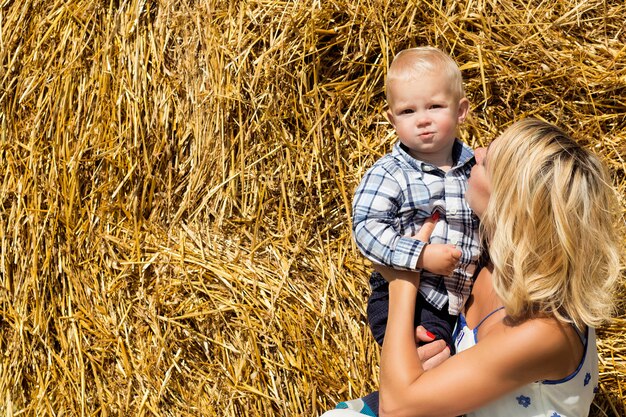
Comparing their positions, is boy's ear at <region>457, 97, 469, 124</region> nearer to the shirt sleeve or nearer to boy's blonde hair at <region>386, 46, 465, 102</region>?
boy's blonde hair at <region>386, 46, 465, 102</region>

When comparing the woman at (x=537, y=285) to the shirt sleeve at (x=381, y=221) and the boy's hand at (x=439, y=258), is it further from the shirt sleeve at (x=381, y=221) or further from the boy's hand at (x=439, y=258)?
the shirt sleeve at (x=381, y=221)

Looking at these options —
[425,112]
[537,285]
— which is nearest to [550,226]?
[537,285]

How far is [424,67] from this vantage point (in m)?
2.11

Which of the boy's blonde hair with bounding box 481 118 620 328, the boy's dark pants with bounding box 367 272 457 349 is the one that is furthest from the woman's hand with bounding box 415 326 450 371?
the boy's blonde hair with bounding box 481 118 620 328

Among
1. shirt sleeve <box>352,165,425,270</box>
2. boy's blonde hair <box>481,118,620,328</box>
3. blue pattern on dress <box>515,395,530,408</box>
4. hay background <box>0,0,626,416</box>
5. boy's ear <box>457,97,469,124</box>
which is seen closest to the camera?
boy's blonde hair <box>481,118,620,328</box>

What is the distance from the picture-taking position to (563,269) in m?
1.81

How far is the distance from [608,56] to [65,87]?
1.73 m

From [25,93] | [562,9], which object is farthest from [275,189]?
[562,9]

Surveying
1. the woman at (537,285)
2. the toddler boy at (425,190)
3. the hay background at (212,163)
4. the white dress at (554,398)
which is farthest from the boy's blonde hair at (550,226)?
the hay background at (212,163)

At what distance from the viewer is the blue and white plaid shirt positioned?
2080 millimetres

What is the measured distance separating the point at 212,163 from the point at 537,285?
1.21 metres

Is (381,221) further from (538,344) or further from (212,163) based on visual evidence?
(212,163)

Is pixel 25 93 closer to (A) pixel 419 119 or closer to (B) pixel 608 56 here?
(A) pixel 419 119

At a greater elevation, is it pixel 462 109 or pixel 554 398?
pixel 462 109
